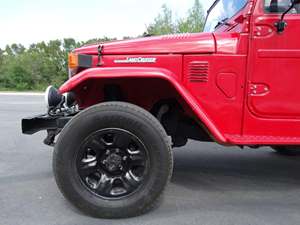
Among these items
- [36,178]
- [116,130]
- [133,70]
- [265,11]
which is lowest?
[36,178]

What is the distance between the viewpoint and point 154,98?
12.0 feet

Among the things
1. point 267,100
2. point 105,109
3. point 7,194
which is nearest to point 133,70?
point 105,109

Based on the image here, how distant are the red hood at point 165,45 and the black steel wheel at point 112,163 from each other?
704 mm

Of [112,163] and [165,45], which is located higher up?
[165,45]

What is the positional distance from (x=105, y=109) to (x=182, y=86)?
0.66 meters

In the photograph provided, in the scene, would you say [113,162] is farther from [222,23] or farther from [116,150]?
[222,23]

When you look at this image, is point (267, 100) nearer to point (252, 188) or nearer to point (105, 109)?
point (252, 188)

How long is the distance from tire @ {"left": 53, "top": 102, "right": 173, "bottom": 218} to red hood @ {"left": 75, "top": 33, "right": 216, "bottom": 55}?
0.50 meters

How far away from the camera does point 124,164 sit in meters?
3.17

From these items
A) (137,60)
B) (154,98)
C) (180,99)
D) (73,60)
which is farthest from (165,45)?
(73,60)

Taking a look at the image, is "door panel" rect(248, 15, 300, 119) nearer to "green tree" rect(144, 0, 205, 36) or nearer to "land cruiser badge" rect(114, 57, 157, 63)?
"land cruiser badge" rect(114, 57, 157, 63)

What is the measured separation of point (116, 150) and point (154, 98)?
2.43ft

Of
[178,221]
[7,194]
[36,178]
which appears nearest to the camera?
[178,221]

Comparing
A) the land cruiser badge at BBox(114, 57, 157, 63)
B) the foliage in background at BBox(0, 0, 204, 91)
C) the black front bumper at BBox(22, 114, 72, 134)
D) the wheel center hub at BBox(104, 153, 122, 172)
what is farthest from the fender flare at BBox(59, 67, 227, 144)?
the foliage in background at BBox(0, 0, 204, 91)
